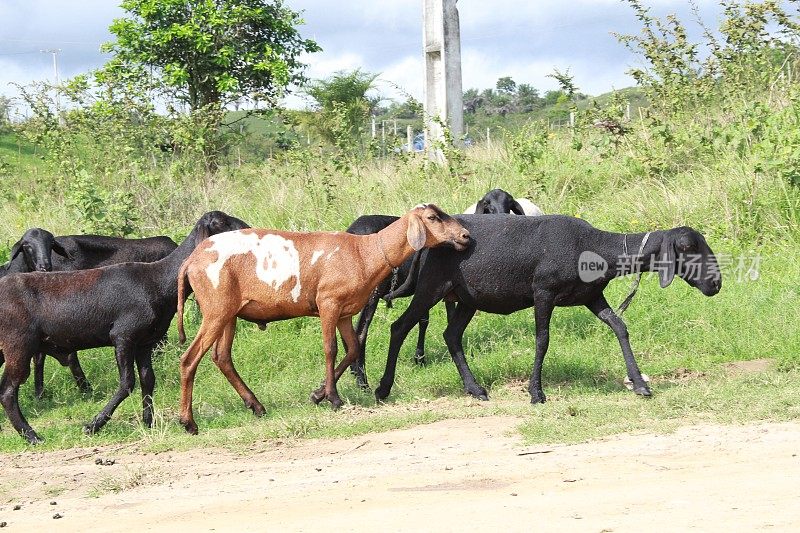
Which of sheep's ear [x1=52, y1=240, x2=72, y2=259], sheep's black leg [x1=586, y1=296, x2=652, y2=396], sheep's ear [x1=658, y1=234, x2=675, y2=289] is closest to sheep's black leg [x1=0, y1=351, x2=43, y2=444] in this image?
sheep's ear [x1=52, y1=240, x2=72, y2=259]

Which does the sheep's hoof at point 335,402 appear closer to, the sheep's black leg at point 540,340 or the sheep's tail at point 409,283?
the sheep's tail at point 409,283

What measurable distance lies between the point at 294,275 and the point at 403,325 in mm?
1062

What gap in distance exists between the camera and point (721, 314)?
10883 mm

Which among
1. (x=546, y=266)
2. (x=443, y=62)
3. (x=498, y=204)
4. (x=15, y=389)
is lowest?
(x=15, y=389)

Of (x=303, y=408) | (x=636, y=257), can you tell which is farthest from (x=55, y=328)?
(x=636, y=257)

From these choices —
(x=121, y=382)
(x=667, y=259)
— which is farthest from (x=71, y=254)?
(x=667, y=259)

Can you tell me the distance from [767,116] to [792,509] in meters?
10.2

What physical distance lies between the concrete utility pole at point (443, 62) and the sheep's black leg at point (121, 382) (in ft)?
32.5

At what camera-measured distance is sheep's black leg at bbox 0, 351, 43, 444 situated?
28.7 ft

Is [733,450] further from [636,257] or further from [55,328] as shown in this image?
[55,328]

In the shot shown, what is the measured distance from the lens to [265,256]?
8852mm

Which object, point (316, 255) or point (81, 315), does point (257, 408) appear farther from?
point (81, 315)

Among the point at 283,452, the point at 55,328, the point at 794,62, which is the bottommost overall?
the point at 283,452

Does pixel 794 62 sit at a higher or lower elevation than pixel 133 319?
higher
